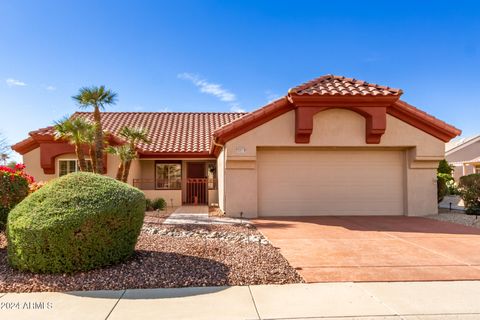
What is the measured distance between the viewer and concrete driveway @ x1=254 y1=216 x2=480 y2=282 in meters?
5.66

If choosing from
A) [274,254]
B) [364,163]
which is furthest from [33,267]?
[364,163]

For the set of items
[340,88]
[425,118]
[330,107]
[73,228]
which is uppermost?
[340,88]

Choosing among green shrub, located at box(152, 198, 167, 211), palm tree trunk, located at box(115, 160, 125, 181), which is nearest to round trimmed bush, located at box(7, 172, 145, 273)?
palm tree trunk, located at box(115, 160, 125, 181)

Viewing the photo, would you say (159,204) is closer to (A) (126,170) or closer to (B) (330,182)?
(A) (126,170)

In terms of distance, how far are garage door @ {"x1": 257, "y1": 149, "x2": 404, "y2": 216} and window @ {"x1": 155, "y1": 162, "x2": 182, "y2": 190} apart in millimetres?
7493

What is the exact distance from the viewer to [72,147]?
1570 centimetres

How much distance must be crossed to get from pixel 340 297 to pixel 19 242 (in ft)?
17.5

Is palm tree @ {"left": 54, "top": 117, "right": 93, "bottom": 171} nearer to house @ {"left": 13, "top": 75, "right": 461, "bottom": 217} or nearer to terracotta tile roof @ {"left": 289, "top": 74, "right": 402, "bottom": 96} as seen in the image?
house @ {"left": 13, "top": 75, "right": 461, "bottom": 217}

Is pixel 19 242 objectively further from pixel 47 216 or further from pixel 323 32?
pixel 323 32

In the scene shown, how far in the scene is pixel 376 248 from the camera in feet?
24.7

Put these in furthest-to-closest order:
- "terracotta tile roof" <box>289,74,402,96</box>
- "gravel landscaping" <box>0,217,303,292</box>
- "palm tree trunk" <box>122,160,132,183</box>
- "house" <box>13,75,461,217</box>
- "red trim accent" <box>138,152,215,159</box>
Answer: "red trim accent" <box>138,152,215,159</box> → "palm tree trunk" <box>122,160,132,183</box> → "house" <box>13,75,461,217</box> → "terracotta tile roof" <box>289,74,402,96</box> → "gravel landscaping" <box>0,217,303,292</box>

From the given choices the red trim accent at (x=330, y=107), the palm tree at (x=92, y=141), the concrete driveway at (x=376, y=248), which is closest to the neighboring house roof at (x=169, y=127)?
the palm tree at (x=92, y=141)

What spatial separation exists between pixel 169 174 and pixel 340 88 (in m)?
11.2

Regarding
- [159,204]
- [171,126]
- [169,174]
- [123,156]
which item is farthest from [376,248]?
[171,126]
